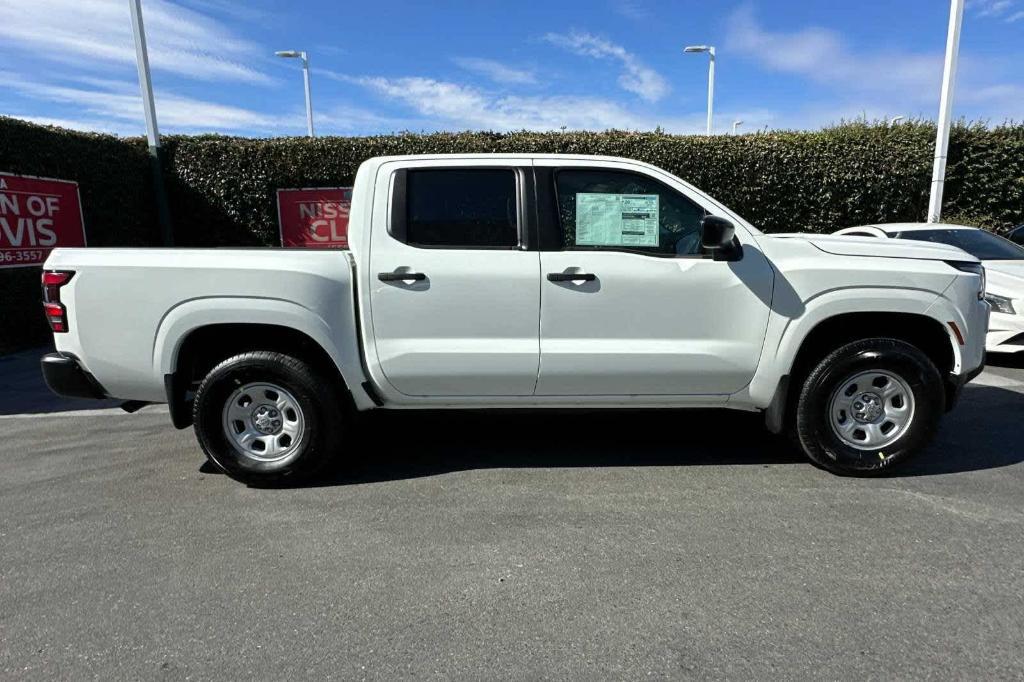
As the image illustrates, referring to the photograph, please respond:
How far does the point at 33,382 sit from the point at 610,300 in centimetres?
662

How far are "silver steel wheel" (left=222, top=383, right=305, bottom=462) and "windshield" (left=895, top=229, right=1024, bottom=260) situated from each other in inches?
281

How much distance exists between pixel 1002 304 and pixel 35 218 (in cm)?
1189

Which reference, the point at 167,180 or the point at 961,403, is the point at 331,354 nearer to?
the point at 961,403

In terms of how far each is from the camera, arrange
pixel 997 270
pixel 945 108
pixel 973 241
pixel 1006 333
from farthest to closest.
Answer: pixel 945 108
pixel 973 241
pixel 997 270
pixel 1006 333

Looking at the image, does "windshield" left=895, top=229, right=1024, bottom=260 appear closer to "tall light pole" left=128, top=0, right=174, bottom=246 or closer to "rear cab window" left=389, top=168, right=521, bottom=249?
"rear cab window" left=389, top=168, right=521, bottom=249

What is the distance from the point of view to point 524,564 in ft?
9.09

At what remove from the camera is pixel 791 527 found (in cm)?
305

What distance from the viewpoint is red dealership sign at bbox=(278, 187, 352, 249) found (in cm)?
1103

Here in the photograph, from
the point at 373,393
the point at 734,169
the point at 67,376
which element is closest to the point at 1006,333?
the point at 734,169

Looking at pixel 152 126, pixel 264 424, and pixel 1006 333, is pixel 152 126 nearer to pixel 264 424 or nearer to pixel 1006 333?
pixel 264 424

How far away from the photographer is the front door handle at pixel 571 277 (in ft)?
11.2

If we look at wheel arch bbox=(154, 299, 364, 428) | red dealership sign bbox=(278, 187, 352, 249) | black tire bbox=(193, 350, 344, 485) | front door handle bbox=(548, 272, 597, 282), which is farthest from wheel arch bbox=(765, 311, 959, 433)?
red dealership sign bbox=(278, 187, 352, 249)

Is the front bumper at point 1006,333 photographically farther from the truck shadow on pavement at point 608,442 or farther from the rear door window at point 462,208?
the rear door window at point 462,208

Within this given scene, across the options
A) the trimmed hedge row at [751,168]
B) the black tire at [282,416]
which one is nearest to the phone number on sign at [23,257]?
the trimmed hedge row at [751,168]
